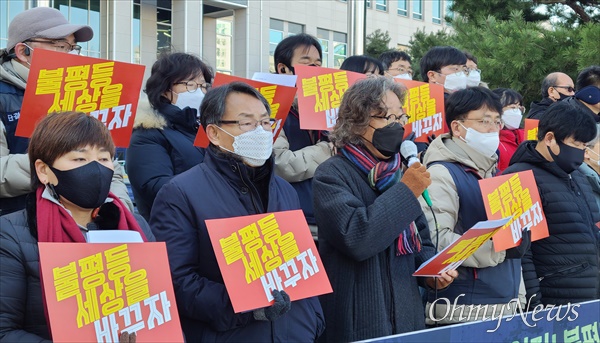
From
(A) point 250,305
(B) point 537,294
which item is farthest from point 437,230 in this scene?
(A) point 250,305

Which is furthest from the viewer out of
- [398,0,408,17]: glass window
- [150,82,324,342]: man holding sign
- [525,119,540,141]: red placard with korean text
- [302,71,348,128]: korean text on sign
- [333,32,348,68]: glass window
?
[398,0,408,17]: glass window

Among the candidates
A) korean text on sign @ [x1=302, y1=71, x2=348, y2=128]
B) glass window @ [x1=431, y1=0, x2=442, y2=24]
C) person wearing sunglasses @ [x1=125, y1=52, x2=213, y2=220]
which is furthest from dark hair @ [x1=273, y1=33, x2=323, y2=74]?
glass window @ [x1=431, y1=0, x2=442, y2=24]

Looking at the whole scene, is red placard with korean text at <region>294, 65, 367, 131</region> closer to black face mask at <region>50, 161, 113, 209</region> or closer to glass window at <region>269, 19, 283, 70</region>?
black face mask at <region>50, 161, 113, 209</region>

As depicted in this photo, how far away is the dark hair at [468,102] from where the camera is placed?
13.5 feet

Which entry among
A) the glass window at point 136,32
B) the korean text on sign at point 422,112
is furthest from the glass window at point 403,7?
the korean text on sign at point 422,112

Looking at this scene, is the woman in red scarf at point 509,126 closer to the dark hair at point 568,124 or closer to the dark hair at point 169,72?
the dark hair at point 568,124

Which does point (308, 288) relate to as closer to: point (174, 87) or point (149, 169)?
point (149, 169)

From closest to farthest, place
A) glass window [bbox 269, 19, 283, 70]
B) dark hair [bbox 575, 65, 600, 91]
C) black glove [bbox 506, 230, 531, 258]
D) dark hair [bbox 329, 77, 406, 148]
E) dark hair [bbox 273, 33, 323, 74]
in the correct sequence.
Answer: dark hair [bbox 329, 77, 406, 148], black glove [bbox 506, 230, 531, 258], dark hair [bbox 273, 33, 323, 74], dark hair [bbox 575, 65, 600, 91], glass window [bbox 269, 19, 283, 70]

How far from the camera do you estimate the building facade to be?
2452 centimetres

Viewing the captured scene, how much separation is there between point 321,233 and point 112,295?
1288mm

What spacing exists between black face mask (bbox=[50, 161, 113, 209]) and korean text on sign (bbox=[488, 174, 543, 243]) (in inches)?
79.5

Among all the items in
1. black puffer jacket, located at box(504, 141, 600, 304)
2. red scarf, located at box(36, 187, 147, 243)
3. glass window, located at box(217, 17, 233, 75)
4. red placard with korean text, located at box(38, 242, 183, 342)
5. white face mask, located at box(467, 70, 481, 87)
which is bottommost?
black puffer jacket, located at box(504, 141, 600, 304)

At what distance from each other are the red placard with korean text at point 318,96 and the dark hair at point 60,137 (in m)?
1.76

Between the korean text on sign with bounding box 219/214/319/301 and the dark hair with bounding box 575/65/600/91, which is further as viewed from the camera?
the dark hair with bounding box 575/65/600/91
